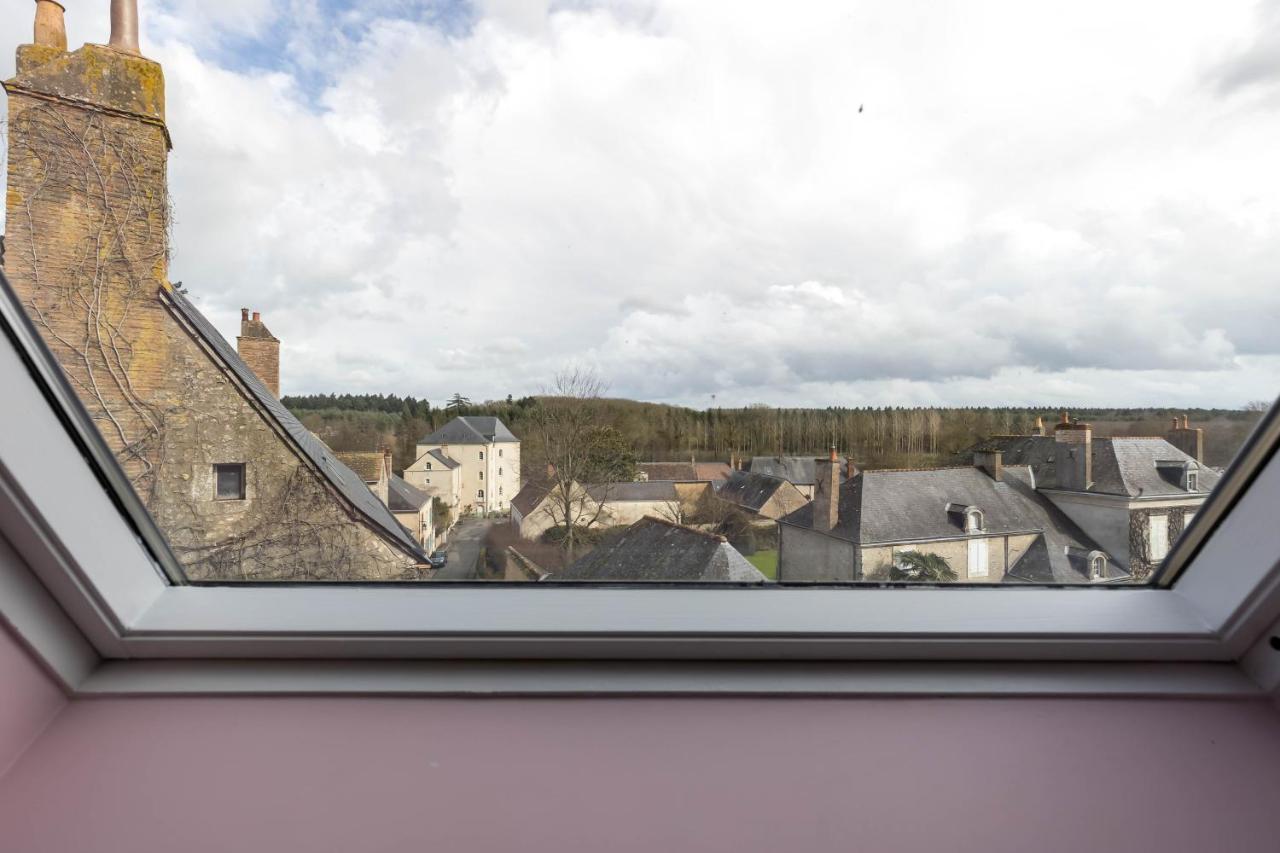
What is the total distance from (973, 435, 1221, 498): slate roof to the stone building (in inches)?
37.4

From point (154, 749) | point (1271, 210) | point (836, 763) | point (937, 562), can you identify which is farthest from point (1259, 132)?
point (154, 749)

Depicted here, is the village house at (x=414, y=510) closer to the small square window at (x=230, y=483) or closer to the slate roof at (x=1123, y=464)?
the small square window at (x=230, y=483)

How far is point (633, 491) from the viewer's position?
0.89 meters

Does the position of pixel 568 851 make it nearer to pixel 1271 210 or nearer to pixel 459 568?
pixel 459 568

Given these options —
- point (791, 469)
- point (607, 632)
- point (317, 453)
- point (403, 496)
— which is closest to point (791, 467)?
point (791, 469)

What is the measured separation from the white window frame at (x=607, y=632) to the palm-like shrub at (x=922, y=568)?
66mm

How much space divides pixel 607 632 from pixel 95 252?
82 cm

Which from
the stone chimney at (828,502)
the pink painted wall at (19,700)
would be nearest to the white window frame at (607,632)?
the pink painted wall at (19,700)

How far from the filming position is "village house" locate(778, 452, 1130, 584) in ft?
2.88

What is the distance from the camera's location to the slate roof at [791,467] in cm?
91

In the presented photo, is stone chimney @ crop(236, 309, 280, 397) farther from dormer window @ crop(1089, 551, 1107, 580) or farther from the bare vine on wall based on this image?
dormer window @ crop(1089, 551, 1107, 580)

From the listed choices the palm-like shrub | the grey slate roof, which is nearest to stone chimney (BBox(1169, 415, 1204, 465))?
the palm-like shrub

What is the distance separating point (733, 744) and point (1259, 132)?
1.07 m

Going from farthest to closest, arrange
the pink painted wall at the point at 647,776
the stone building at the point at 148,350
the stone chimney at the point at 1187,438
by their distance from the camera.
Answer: the stone chimney at the point at 1187,438, the stone building at the point at 148,350, the pink painted wall at the point at 647,776
